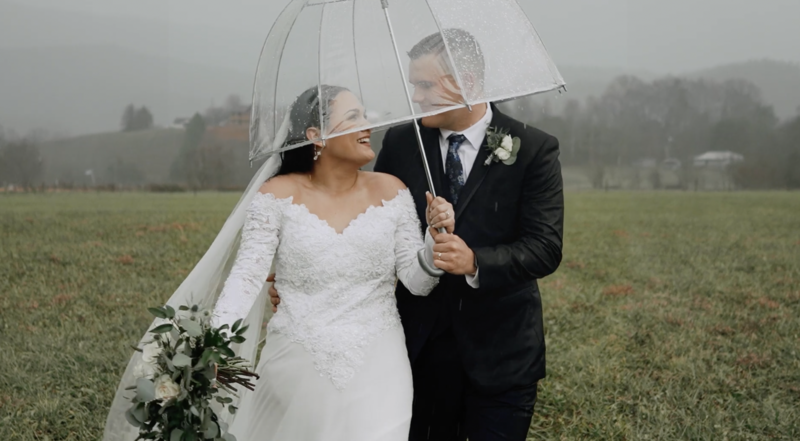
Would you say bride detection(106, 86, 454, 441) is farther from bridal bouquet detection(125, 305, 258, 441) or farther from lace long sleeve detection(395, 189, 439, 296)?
bridal bouquet detection(125, 305, 258, 441)

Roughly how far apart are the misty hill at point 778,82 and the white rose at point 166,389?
18732 mm

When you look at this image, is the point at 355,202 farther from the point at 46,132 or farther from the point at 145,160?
the point at 145,160

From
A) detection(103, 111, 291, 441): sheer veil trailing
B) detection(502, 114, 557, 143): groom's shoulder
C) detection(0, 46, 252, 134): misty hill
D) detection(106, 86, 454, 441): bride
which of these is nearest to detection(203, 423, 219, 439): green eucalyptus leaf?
detection(106, 86, 454, 441): bride

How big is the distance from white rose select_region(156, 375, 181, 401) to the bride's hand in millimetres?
974

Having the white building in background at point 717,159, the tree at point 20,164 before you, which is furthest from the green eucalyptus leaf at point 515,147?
the white building in background at point 717,159

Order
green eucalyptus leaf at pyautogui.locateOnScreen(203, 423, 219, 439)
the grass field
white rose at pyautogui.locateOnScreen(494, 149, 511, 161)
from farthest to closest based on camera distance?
1. the grass field
2. white rose at pyautogui.locateOnScreen(494, 149, 511, 161)
3. green eucalyptus leaf at pyautogui.locateOnScreen(203, 423, 219, 439)

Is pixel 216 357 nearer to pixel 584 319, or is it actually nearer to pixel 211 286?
pixel 211 286

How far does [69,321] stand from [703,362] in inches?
204

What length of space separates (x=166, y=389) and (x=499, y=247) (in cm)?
127

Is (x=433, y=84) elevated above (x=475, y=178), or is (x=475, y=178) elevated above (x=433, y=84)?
(x=433, y=84)

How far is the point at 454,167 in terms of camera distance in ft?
10.6

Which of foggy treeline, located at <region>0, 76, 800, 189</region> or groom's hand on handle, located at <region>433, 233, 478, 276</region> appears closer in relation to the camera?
groom's hand on handle, located at <region>433, 233, 478, 276</region>

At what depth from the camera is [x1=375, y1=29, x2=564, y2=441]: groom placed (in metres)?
3.12

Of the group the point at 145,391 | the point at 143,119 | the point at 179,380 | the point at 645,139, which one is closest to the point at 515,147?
the point at 179,380
